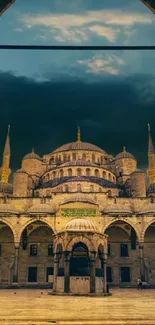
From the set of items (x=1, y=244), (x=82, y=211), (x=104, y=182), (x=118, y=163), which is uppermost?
(x=118, y=163)

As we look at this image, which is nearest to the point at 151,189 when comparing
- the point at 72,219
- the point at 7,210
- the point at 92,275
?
the point at 72,219

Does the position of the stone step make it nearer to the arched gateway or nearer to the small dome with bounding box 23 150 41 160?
the arched gateway

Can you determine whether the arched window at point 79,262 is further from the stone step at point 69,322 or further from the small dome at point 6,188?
the small dome at point 6,188

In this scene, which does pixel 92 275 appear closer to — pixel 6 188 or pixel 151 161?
pixel 6 188

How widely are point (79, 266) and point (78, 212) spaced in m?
10.4

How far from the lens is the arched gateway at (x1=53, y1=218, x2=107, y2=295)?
13.3 meters

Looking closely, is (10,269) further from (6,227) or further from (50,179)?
(50,179)

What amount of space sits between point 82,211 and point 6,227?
7.77 metres

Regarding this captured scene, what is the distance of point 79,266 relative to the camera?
1576 cm

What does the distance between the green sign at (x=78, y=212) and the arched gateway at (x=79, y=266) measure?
10.2 meters

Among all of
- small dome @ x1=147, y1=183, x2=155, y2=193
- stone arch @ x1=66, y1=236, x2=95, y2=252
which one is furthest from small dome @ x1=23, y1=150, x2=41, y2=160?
stone arch @ x1=66, y1=236, x2=95, y2=252

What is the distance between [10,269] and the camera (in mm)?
26156

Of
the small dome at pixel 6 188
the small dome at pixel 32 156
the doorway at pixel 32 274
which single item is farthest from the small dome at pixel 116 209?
the small dome at pixel 32 156

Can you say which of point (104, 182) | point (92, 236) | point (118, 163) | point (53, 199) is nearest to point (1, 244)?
point (53, 199)
